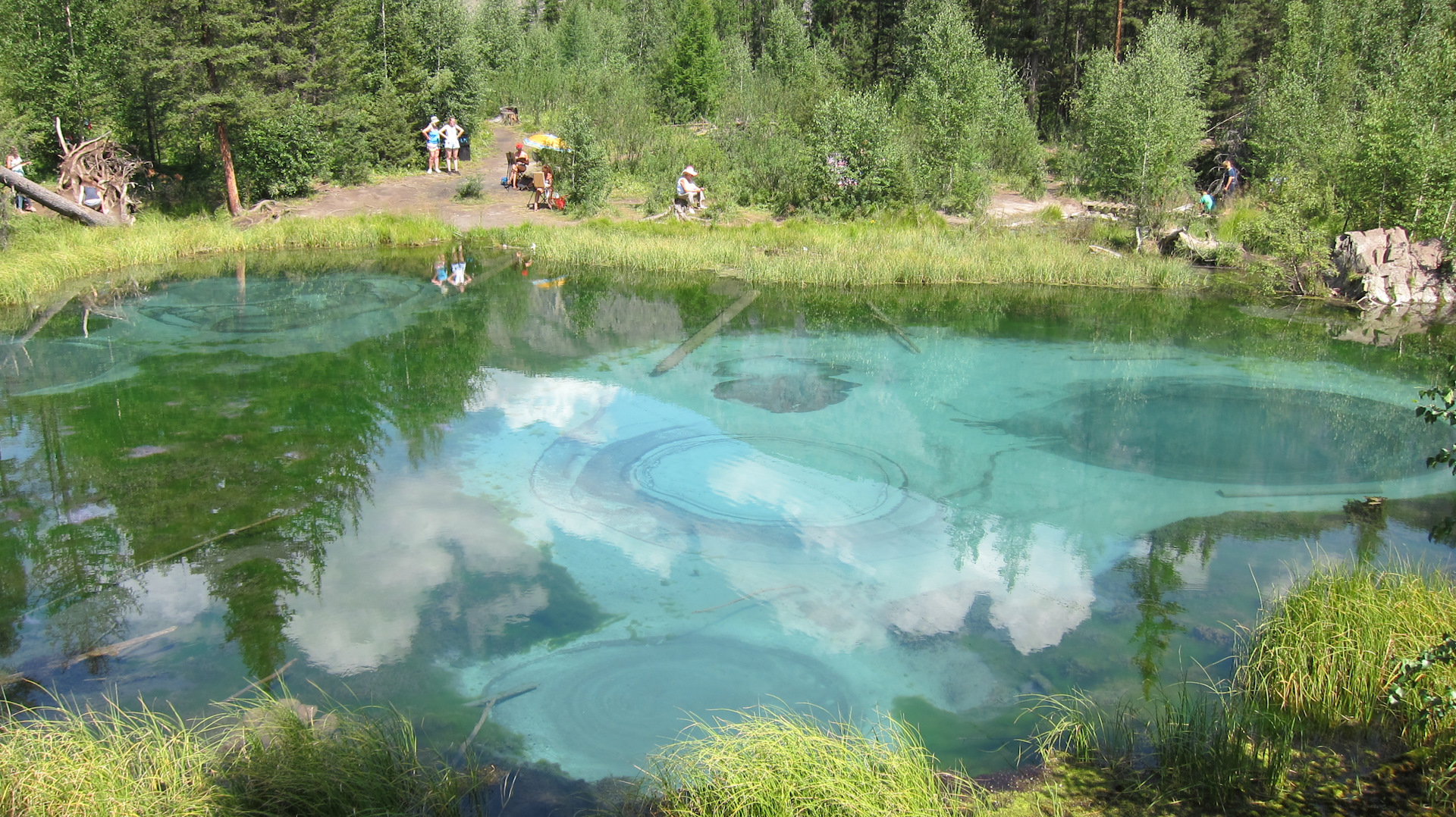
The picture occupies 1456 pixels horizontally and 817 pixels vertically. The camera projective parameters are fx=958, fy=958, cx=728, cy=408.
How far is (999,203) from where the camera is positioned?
24281 mm

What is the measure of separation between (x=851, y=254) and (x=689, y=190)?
16.5 feet

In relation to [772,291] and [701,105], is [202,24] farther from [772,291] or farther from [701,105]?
[701,105]

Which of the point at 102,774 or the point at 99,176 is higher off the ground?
the point at 99,176

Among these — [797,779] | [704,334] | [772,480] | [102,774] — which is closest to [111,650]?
[102,774]

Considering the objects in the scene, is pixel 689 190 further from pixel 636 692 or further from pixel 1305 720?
pixel 1305 720

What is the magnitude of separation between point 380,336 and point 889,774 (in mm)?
10965

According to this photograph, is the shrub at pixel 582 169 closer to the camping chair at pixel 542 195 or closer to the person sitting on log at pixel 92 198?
the camping chair at pixel 542 195

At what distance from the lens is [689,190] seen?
21.2m

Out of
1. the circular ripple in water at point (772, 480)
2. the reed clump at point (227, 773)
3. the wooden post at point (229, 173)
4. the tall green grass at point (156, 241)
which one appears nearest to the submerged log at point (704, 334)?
the circular ripple in water at point (772, 480)

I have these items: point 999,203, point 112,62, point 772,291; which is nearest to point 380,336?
point 772,291

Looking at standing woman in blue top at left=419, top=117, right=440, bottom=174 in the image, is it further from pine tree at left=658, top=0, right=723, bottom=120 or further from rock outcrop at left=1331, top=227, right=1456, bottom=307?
rock outcrop at left=1331, top=227, right=1456, bottom=307

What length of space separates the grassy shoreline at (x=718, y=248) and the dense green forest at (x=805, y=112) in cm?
202

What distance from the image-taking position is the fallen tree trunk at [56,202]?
1586 cm

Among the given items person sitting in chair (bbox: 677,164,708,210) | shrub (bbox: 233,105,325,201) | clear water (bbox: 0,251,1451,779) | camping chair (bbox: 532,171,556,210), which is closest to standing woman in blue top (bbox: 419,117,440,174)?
shrub (bbox: 233,105,325,201)
